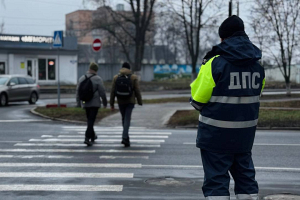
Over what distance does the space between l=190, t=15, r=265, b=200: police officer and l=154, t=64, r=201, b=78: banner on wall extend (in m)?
59.6

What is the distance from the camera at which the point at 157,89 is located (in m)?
45.7

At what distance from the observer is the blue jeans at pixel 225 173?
460 centimetres

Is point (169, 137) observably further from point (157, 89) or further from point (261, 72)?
point (157, 89)

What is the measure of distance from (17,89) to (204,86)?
22898 mm

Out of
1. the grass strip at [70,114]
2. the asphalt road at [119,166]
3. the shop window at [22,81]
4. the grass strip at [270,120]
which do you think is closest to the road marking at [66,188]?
the asphalt road at [119,166]

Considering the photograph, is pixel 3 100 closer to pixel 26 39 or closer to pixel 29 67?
pixel 29 67

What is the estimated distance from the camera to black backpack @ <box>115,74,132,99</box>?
1109 cm

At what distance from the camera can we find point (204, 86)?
15.1 feet

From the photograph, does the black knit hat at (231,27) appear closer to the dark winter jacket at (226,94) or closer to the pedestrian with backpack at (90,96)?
the dark winter jacket at (226,94)

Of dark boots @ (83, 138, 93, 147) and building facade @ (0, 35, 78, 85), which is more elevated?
building facade @ (0, 35, 78, 85)

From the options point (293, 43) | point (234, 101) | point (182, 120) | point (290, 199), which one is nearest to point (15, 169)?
point (290, 199)

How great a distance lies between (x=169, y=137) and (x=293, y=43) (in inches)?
724

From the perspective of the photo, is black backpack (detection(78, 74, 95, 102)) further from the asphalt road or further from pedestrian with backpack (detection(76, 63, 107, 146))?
the asphalt road

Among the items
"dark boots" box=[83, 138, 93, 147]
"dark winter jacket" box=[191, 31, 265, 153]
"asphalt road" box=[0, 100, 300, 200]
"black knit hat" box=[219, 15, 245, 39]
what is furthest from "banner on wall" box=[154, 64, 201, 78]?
"dark winter jacket" box=[191, 31, 265, 153]
